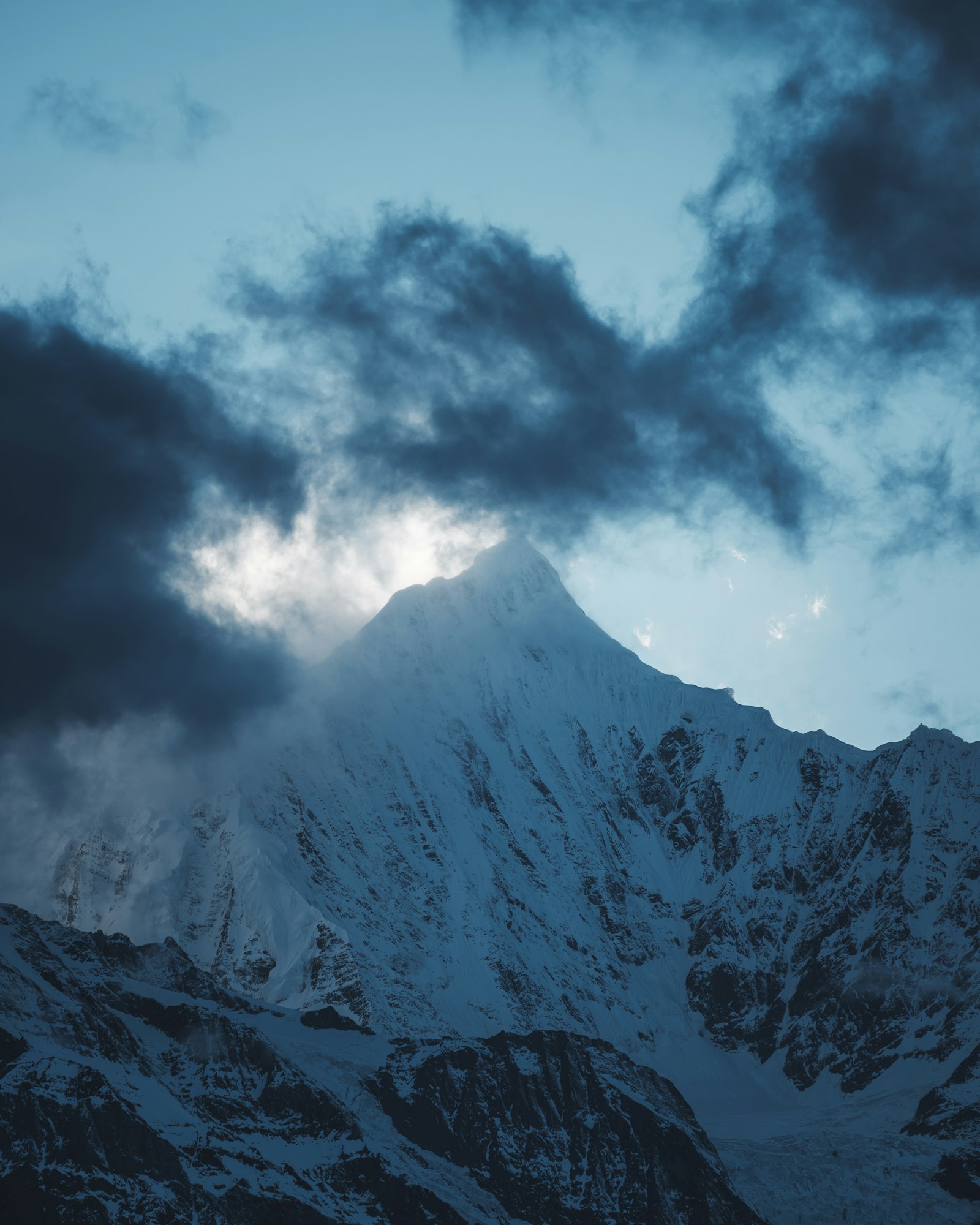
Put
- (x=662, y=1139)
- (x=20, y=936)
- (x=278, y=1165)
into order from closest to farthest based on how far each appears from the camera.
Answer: (x=278, y=1165) → (x=20, y=936) → (x=662, y=1139)

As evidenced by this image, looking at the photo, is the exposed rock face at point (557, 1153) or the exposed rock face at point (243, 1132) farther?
the exposed rock face at point (557, 1153)

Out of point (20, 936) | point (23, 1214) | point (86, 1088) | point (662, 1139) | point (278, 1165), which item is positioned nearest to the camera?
point (23, 1214)

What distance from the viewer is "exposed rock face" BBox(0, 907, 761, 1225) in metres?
139

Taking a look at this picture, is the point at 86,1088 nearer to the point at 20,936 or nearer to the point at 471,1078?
the point at 20,936

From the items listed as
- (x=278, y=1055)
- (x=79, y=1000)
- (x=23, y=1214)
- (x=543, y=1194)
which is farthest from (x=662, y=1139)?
(x=23, y=1214)

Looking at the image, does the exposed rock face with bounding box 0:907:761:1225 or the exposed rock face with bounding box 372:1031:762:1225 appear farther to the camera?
the exposed rock face with bounding box 372:1031:762:1225

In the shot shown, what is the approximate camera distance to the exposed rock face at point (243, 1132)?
457ft

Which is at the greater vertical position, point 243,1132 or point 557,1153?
point 243,1132

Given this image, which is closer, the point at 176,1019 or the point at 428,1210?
the point at 428,1210

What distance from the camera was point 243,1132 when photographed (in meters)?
163

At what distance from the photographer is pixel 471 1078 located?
654ft

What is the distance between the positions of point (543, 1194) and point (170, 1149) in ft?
191

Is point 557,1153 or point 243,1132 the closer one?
point 243,1132

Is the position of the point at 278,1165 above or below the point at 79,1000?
below
